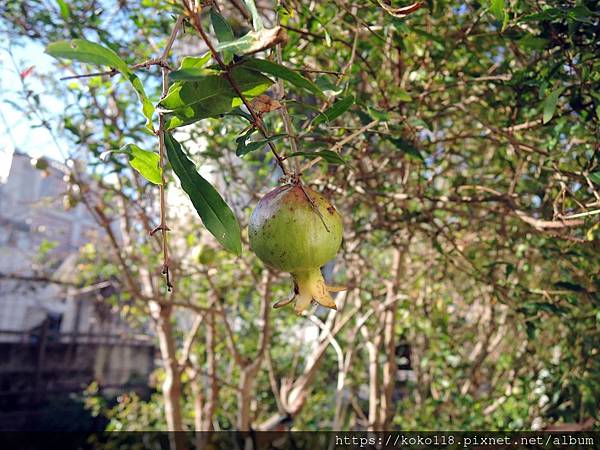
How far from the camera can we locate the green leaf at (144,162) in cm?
64

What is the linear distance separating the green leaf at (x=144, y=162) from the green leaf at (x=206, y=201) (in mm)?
29

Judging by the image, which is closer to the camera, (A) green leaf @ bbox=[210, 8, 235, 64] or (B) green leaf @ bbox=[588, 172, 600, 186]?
(A) green leaf @ bbox=[210, 8, 235, 64]

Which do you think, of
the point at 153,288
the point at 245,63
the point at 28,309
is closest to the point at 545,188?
the point at 245,63

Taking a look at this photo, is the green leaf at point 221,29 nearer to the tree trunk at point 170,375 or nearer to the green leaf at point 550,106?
the green leaf at point 550,106

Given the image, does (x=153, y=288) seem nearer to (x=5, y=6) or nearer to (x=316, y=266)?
(x=5, y=6)

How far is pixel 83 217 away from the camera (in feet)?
27.5

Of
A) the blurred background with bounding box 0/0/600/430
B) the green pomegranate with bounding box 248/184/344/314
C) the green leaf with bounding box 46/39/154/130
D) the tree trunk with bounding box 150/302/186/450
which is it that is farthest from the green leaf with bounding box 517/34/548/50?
the tree trunk with bounding box 150/302/186/450

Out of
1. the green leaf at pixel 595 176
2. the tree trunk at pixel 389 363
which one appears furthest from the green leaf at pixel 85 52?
the tree trunk at pixel 389 363

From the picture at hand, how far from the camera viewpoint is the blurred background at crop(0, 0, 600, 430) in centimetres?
129

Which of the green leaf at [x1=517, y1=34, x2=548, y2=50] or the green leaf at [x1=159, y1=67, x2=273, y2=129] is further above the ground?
the green leaf at [x1=517, y1=34, x2=548, y2=50]

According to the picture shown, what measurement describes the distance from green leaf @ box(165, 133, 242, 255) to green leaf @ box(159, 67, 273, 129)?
1.9 inches

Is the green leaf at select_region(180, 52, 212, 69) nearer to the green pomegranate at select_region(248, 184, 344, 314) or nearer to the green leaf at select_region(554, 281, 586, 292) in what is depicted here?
the green pomegranate at select_region(248, 184, 344, 314)

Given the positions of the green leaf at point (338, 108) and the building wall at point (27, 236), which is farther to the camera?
the building wall at point (27, 236)

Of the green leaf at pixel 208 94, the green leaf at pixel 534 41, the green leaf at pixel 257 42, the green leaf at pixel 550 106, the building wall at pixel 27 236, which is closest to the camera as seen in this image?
the green leaf at pixel 257 42
